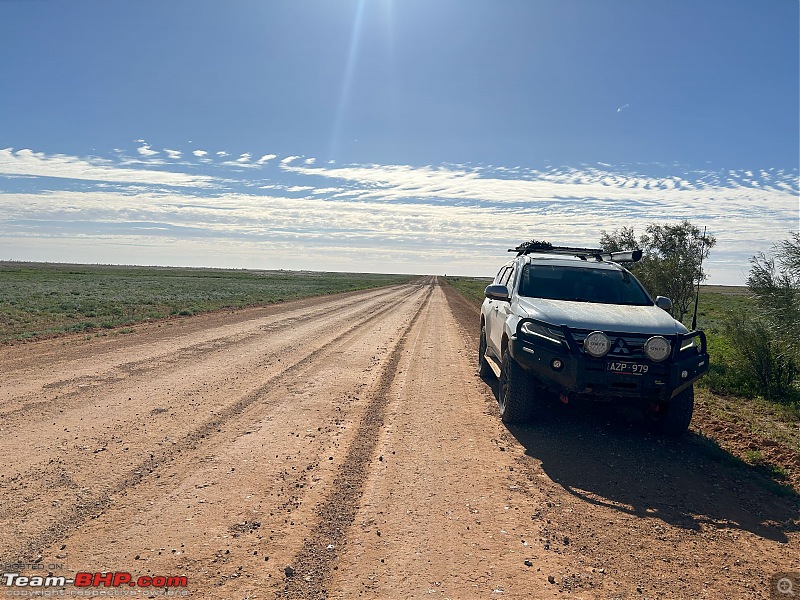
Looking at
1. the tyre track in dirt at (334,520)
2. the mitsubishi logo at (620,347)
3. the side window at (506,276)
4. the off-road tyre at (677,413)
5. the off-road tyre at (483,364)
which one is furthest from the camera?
the off-road tyre at (483,364)

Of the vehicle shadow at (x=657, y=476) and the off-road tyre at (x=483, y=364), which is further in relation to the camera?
the off-road tyre at (x=483, y=364)

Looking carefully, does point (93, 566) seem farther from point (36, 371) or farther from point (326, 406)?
point (36, 371)

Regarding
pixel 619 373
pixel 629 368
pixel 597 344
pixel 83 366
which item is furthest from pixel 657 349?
pixel 83 366

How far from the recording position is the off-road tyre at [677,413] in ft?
20.7

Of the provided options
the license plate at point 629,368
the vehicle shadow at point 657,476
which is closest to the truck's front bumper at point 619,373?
the license plate at point 629,368

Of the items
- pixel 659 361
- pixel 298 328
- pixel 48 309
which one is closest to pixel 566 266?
pixel 659 361

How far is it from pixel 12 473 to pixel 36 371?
5448mm
